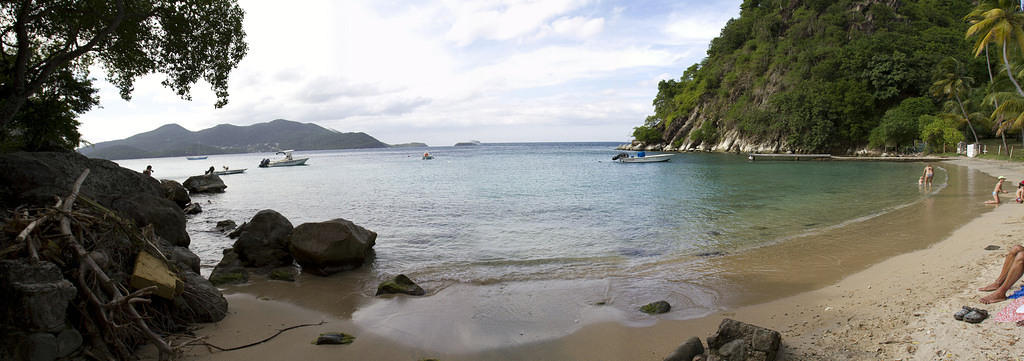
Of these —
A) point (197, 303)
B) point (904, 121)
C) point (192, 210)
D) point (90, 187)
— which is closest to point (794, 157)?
point (904, 121)

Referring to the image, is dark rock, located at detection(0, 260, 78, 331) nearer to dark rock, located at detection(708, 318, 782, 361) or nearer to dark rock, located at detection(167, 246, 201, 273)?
dark rock, located at detection(167, 246, 201, 273)

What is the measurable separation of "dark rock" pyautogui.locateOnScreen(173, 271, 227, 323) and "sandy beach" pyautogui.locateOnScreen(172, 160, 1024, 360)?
0.23 m

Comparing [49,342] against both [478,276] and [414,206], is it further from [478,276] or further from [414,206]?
[414,206]

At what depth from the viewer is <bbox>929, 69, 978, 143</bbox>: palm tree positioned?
53975 millimetres

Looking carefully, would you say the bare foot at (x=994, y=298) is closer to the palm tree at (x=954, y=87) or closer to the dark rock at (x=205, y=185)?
the dark rock at (x=205, y=185)

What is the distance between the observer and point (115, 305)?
5141 mm

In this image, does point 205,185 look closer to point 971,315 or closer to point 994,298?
point 971,315

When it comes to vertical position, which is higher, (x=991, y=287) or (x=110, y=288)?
(x=110, y=288)

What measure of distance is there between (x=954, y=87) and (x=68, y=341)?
7653 centimetres

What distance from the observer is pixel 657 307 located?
7.88m

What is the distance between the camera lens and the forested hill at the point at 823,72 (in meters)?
65.9

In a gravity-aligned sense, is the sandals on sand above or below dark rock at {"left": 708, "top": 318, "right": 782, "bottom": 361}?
above

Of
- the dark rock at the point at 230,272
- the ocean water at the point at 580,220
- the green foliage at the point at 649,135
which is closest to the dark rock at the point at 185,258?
the dark rock at the point at 230,272

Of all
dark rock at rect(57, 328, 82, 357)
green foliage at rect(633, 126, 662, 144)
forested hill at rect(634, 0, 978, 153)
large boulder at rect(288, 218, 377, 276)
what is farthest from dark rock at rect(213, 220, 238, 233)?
green foliage at rect(633, 126, 662, 144)
